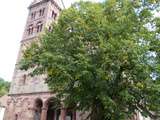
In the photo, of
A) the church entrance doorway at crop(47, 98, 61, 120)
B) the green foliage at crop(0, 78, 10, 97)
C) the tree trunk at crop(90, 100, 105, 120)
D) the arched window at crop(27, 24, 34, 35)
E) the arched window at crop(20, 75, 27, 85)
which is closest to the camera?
the tree trunk at crop(90, 100, 105, 120)

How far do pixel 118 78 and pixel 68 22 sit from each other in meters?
5.20

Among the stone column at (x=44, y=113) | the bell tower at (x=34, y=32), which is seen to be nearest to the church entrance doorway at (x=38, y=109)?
the bell tower at (x=34, y=32)

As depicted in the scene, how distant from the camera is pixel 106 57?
46.3ft

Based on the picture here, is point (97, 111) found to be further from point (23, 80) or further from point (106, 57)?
point (23, 80)

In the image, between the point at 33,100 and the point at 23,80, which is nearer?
the point at 33,100

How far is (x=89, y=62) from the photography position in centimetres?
1484

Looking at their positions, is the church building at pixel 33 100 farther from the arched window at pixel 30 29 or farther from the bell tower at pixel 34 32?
the arched window at pixel 30 29

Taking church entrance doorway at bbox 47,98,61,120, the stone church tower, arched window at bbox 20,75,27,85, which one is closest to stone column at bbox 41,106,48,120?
the stone church tower

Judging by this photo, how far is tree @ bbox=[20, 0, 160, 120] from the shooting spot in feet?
46.8

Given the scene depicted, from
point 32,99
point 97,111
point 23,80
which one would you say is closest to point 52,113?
point 32,99

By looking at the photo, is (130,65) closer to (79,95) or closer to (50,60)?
(79,95)

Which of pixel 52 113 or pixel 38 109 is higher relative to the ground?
pixel 38 109

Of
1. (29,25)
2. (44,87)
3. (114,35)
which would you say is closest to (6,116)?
(44,87)

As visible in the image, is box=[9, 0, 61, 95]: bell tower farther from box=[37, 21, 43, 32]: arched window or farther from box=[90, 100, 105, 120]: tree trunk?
box=[90, 100, 105, 120]: tree trunk
